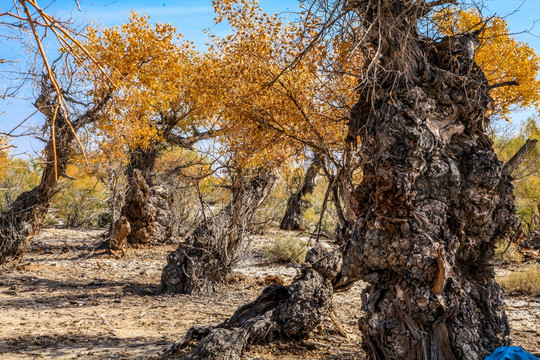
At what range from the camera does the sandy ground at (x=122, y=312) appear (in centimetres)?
436

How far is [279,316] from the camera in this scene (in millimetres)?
4352

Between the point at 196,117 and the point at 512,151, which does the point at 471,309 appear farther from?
the point at 512,151

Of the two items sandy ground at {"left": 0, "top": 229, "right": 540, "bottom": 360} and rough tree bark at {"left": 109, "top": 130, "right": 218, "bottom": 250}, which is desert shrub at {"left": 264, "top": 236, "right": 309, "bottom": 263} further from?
rough tree bark at {"left": 109, "top": 130, "right": 218, "bottom": 250}

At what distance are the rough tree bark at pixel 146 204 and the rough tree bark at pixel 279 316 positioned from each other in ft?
25.5

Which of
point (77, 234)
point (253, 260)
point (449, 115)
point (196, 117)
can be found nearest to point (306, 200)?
point (196, 117)

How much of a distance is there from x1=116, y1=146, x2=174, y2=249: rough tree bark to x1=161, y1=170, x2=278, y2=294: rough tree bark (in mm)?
4446

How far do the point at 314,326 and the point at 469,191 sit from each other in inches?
80.0

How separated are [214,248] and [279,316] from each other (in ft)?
11.7

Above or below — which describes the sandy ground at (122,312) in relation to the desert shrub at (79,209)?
below

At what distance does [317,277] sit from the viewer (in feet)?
15.3

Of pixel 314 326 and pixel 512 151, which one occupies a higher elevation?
pixel 512 151

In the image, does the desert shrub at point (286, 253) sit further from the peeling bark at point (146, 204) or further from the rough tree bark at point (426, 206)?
the rough tree bark at point (426, 206)

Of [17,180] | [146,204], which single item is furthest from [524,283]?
[17,180]

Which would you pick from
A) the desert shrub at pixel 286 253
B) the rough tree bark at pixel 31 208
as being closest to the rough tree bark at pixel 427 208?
the desert shrub at pixel 286 253
